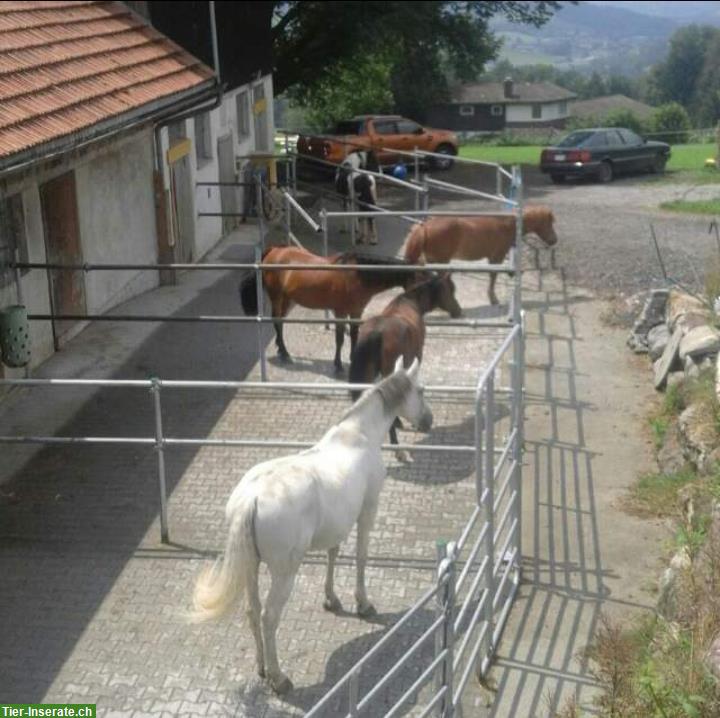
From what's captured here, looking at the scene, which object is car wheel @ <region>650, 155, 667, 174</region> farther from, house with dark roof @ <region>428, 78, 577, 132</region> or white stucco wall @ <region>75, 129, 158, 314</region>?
house with dark roof @ <region>428, 78, 577, 132</region>

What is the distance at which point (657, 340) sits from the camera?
473 inches

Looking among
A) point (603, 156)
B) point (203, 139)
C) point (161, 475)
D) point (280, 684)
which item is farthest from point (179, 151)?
point (603, 156)

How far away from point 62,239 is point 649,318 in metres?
6.71

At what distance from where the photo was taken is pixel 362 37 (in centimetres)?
2558

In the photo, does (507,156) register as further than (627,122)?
No

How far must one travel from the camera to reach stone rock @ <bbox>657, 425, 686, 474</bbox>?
8766 mm

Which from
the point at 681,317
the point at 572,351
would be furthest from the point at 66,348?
the point at 681,317

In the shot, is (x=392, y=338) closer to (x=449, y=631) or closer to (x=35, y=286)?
(x=35, y=286)

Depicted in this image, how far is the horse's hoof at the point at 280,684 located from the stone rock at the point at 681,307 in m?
6.77

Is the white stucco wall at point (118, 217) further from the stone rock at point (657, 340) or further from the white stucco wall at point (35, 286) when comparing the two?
the stone rock at point (657, 340)

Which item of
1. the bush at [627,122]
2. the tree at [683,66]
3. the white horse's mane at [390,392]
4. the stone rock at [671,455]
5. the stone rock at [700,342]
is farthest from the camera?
the bush at [627,122]

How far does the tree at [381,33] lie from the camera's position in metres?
25.5

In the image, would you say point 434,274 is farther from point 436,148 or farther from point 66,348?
point 436,148

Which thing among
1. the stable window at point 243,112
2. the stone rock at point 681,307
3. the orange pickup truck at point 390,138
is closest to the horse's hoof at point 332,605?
the stone rock at point 681,307
